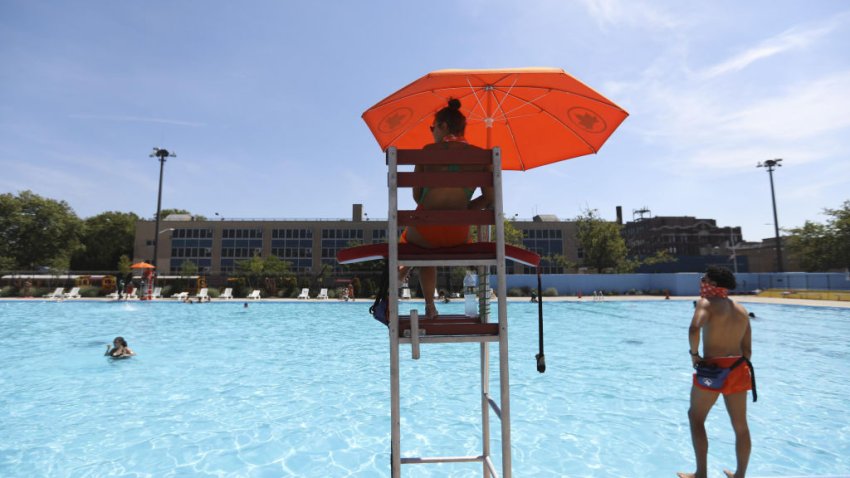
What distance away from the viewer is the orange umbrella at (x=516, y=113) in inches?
131

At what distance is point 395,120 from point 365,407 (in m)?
5.75

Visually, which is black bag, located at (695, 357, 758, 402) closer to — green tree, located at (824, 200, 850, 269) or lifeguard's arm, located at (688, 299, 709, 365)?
lifeguard's arm, located at (688, 299, 709, 365)

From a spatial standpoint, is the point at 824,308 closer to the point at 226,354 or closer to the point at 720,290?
the point at 720,290

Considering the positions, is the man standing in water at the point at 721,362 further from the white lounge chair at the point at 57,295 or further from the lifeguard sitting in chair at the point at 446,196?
the white lounge chair at the point at 57,295

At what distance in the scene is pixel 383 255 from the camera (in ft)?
9.07

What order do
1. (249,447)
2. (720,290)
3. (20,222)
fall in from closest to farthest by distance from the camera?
(720,290)
(249,447)
(20,222)

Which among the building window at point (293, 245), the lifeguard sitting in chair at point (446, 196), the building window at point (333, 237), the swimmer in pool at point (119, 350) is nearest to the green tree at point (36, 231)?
the building window at point (293, 245)

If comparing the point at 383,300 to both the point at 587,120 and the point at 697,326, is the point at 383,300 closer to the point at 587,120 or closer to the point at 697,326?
the point at 587,120

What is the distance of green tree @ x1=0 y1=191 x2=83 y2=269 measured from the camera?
5819cm

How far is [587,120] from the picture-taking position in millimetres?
4027

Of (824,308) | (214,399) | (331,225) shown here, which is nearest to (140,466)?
(214,399)

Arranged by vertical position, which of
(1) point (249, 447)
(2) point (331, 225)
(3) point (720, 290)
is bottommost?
(1) point (249, 447)

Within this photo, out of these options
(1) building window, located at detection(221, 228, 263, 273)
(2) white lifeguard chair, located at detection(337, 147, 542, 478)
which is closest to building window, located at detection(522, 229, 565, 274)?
(1) building window, located at detection(221, 228, 263, 273)

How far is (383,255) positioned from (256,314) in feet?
79.2
